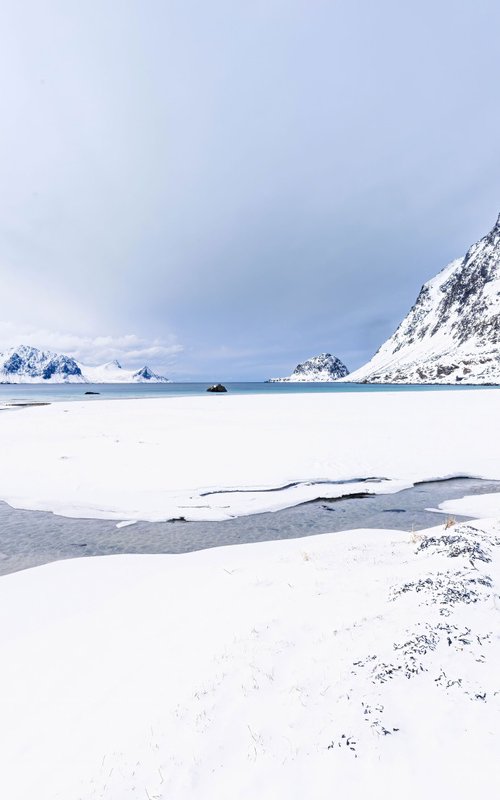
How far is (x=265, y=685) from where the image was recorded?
13.8 ft

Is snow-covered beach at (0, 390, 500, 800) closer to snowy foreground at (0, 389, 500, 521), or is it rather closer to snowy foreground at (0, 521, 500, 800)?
snowy foreground at (0, 521, 500, 800)

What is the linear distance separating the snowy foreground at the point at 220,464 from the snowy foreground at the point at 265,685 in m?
5.79

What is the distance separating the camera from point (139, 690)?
4.44 meters

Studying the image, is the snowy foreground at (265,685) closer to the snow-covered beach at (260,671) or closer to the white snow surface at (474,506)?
the snow-covered beach at (260,671)

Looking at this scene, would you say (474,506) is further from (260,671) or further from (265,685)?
(265,685)

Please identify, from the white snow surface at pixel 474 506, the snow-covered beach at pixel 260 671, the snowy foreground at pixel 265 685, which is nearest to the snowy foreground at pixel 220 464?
the white snow surface at pixel 474 506

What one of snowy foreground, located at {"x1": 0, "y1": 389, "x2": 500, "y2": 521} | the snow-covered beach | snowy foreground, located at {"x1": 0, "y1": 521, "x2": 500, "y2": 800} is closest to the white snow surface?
snowy foreground, located at {"x1": 0, "y1": 389, "x2": 500, "y2": 521}

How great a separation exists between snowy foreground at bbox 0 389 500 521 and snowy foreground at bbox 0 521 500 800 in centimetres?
579

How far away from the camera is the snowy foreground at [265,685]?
124 inches

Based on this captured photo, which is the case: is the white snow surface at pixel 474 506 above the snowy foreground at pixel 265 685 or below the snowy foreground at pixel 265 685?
below

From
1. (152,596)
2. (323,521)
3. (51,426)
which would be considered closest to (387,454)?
(323,521)

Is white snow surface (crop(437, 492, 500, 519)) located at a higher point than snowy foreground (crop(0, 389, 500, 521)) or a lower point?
lower

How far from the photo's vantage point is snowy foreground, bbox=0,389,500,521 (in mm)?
13336

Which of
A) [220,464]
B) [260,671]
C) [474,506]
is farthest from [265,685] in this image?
[220,464]
